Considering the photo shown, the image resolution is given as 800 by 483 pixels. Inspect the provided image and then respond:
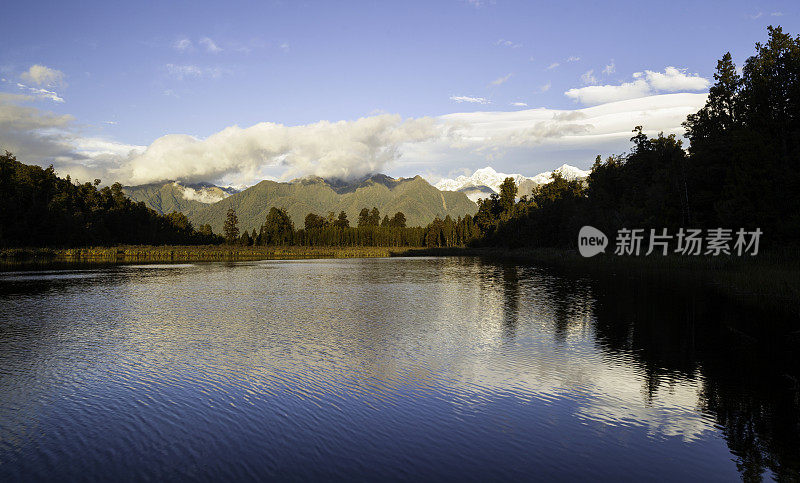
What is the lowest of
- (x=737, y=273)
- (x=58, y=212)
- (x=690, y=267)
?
(x=690, y=267)

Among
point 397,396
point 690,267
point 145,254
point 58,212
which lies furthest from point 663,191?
point 58,212

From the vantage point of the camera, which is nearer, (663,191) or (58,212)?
(663,191)

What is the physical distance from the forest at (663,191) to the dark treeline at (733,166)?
140 mm

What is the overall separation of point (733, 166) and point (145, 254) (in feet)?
350

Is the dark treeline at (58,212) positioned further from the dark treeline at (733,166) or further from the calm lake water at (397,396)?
the dark treeline at (733,166)

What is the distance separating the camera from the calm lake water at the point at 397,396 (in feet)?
27.9

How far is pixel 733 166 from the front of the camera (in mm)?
54938

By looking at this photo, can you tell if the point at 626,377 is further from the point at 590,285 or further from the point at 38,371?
the point at 590,285

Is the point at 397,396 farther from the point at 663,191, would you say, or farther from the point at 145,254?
the point at 145,254

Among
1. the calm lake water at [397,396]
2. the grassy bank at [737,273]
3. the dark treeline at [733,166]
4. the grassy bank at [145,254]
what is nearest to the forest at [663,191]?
the dark treeline at [733,166]

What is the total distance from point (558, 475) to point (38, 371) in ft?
Result: 48.7

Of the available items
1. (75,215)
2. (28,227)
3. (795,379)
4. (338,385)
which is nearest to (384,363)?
(338,385)

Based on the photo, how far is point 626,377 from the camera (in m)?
13.9

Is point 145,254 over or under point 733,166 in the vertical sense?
under
